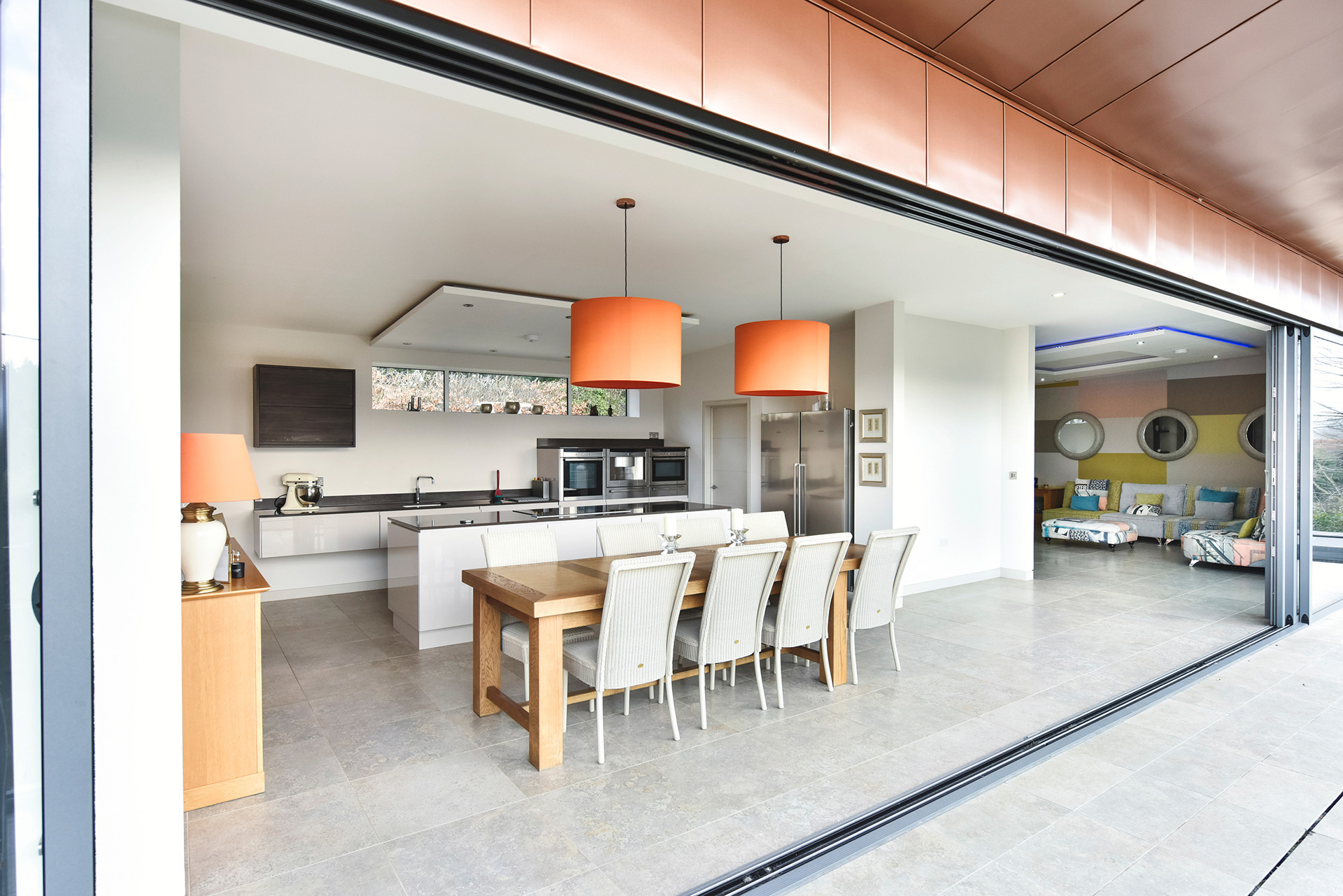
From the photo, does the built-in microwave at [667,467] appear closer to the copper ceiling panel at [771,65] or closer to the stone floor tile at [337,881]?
the stone floor tile at [337,881]

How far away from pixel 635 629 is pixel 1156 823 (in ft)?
6.64

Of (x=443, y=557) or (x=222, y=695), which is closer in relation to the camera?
(x=222, y=695)

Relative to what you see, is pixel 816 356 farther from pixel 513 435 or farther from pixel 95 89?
pixel 513 435

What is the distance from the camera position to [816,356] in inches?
149

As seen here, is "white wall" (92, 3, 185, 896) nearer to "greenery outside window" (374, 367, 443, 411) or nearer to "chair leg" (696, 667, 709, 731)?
"chair leg" (696, 667, 709, 731)

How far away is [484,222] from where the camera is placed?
11.8ft

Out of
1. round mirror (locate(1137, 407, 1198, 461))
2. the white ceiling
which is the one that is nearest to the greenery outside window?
the white ceiling

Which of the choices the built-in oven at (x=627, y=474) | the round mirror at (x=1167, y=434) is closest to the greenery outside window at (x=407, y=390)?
the built-in oven at (x=627, y=474)

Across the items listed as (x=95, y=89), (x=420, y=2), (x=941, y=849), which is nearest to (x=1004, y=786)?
(x=941, y=849)

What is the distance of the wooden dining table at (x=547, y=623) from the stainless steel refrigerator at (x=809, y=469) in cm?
217

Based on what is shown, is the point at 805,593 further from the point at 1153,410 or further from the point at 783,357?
the point at 1153,410

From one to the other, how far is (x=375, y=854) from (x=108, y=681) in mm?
1051

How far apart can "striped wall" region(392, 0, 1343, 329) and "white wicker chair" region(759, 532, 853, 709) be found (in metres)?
1.74

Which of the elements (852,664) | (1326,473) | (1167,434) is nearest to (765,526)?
(852,664)
